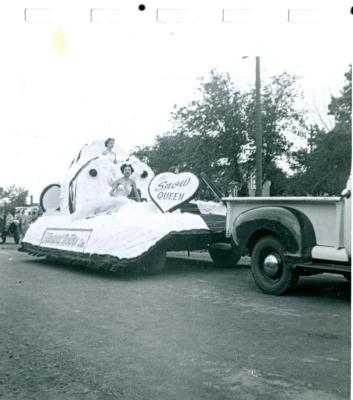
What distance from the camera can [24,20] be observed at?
393cm

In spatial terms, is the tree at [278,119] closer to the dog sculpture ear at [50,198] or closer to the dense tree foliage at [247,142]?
the dense tree foliage at [247,142]

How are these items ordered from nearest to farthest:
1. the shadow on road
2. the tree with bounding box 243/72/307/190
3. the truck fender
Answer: the truck fender < the shadow on road < the tree with bounding box 243/72/307/190

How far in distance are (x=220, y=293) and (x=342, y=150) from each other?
35.4 feet

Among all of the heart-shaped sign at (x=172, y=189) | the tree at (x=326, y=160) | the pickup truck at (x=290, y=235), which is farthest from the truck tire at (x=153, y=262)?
the tree at (x=326, y=160)

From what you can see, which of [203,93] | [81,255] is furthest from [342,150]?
[81,255]

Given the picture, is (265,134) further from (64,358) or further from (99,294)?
(64,358)

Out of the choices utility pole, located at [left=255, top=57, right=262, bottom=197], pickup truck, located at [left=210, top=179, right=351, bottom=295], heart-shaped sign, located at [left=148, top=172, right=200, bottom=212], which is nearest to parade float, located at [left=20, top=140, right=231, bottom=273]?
heart-shaped sign, located at [left=148, top=172, right=200, bottom=212]

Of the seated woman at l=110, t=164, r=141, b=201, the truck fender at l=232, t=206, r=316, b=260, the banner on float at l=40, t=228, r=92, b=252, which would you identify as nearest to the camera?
the truck fender at l=232, t=206, r=316, b=260

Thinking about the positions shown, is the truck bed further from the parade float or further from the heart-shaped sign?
the heart-shaped sign

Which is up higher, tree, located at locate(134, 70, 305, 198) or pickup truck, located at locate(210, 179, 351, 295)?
tree, located at locate(134, 70, 305, 198)

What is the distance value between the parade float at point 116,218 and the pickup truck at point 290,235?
60.7 inches

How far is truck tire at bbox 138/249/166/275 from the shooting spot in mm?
8719

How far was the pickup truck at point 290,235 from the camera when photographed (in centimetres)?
595

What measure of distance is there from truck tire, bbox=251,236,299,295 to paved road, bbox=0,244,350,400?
6.5 inches
